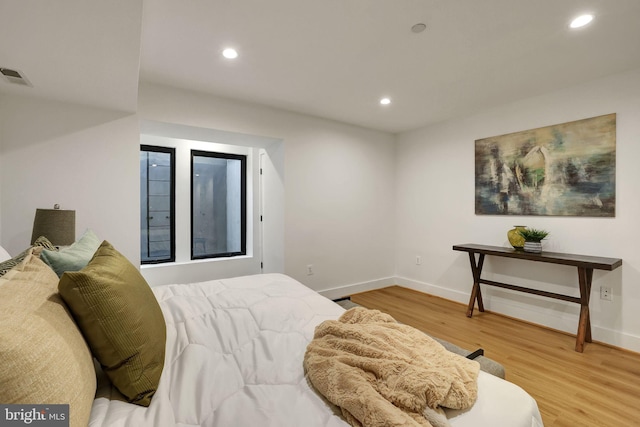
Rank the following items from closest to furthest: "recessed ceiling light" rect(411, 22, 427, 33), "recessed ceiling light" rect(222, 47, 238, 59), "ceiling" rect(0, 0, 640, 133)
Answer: "ceiling" rect(0, 0, 640, 133) < "recessed ceiling light" rect(411, 22, 427, 33) < "recessed ceiling light" rect(222, 47, 238, 59)

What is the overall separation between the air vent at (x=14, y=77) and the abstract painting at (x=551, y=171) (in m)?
4.21

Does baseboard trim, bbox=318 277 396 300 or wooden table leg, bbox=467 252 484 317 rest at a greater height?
wooden table leg, bbox=467 252 484 317

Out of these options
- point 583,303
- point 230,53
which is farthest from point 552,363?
point 230,53

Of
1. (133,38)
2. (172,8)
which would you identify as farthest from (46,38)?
(172,8)

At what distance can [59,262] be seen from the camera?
1.19 m

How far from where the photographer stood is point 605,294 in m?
2.66

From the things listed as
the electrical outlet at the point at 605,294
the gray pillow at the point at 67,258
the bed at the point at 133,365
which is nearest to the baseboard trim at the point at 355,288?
the electrical outlet at the point at 605,294

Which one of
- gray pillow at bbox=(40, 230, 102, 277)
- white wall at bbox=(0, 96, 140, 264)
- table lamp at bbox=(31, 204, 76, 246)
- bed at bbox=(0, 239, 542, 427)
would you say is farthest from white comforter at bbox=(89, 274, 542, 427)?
white wall at bbox=(0, 96, 140, 264)

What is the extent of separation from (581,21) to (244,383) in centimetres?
275

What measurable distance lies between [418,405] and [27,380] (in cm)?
93

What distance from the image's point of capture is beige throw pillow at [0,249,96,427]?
0.56 metres

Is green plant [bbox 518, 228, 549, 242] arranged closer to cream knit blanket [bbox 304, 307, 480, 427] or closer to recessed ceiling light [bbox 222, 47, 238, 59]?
Answer: cream knit blanket [bbox 304, 307, 480, 427]

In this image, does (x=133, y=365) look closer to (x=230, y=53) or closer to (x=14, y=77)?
(x=230, y=53)

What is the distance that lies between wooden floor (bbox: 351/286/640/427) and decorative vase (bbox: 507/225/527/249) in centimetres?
84
